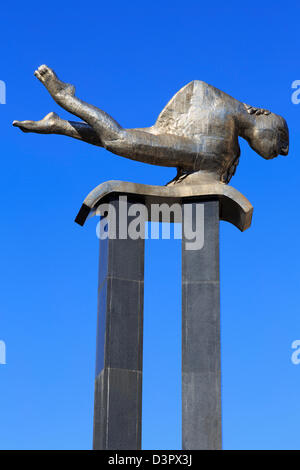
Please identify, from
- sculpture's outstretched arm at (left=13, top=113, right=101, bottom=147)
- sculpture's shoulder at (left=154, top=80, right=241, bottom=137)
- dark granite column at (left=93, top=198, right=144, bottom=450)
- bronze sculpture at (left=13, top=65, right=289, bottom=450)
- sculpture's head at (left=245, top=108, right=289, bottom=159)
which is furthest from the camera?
sculpture's head at (left=245, top=108, right=289, bottom=159)

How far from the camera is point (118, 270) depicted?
56.4 feet

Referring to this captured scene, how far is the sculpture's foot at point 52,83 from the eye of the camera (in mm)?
18031

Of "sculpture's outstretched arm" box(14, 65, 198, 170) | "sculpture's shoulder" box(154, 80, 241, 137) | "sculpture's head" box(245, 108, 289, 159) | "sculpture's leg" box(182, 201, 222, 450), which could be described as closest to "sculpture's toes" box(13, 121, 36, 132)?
"sculpture's outstretched arm" box(14, 65, 198, 170)

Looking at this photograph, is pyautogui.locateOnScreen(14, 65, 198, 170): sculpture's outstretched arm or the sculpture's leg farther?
pyautogui.locateOnScreen(14, 65, 198, 170): sculpture's outstretched arm

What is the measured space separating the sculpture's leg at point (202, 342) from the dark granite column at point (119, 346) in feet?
2.83

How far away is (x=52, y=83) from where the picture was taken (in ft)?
59.2

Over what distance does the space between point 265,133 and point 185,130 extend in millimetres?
1817

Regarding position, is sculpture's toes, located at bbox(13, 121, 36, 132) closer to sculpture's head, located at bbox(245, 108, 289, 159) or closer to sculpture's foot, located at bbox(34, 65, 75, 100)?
sculpture's foot, located at bbox(34, 65, 75, 100)

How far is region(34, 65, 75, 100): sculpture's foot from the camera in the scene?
18.0m

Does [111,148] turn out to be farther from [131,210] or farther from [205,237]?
[205,237]

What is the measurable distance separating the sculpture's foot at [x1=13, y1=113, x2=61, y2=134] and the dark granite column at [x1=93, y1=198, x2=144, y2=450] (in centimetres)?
229
